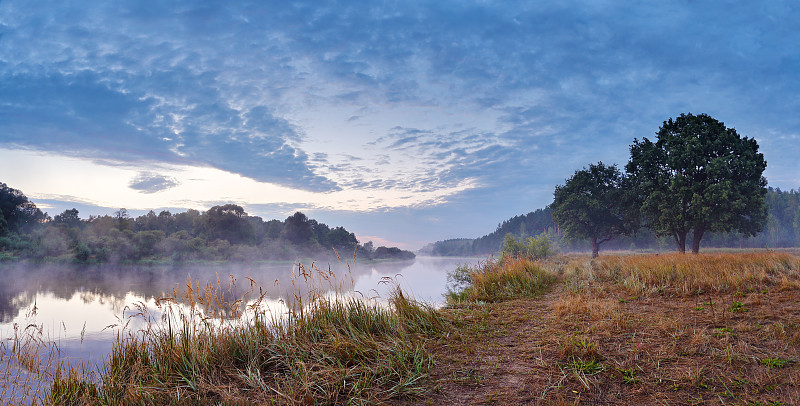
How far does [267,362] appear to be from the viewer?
3947 millimetres

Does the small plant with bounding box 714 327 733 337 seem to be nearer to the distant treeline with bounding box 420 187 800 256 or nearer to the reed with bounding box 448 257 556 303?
the reed with bounding box 448 257 556 303

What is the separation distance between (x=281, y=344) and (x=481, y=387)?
7.62 ft

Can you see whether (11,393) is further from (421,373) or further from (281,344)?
(421,373)

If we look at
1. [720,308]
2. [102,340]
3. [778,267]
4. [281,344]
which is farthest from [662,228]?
[102,340]

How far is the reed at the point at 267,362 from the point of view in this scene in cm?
332

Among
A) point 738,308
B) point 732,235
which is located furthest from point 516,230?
point 738,308

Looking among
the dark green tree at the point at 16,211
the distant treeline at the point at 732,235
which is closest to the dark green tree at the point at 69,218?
the dark green tree at the point at 16,211

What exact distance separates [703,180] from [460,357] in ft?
95.8

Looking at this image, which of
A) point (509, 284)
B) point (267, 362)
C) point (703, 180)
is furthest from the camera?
point (703, 180)

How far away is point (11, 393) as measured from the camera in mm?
5066

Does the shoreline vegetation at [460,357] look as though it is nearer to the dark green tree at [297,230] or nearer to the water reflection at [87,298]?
the water reflection at [87,298]

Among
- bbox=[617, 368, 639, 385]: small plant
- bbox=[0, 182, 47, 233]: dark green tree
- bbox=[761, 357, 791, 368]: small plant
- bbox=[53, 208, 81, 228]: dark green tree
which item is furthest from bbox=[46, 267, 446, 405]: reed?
bbox=[53, 208, 81, 228]: dark green tree

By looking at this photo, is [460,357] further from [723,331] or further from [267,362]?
[723,331]

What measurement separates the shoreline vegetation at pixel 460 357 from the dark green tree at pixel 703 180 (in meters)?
21.8
